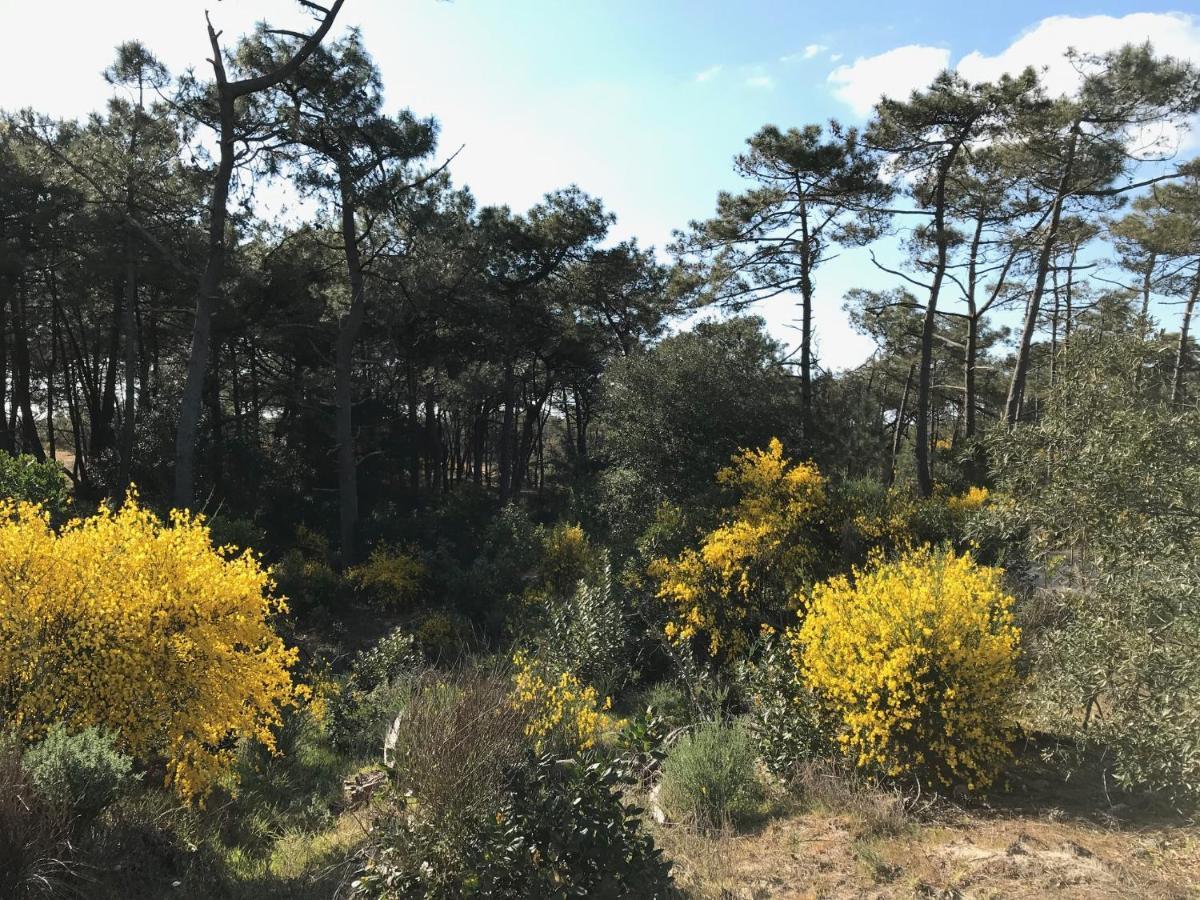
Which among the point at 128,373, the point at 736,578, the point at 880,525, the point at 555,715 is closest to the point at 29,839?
the point at 555,715

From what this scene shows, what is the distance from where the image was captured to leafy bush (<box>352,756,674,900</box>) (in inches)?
131

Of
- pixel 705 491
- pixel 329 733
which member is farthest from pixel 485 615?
pixel 329 733

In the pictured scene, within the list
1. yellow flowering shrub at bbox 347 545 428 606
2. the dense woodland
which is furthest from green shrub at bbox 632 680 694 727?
yellow flowering shrub at bbox 347 545 428 606

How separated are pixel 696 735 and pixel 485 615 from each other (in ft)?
30.1

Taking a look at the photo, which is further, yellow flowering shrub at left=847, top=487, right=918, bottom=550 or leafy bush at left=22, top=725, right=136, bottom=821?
yellow flowering shrub at left=847, top=487, right=918, bottom=550

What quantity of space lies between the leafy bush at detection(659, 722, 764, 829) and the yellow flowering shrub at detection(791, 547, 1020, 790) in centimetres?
77

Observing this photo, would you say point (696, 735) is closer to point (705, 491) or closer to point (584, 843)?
point (584, 843)

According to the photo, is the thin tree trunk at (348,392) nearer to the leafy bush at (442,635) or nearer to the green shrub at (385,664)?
the leafy bush at (442,635)

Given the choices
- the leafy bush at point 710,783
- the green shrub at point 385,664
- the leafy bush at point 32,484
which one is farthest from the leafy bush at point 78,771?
the leafy bush at point 32,484

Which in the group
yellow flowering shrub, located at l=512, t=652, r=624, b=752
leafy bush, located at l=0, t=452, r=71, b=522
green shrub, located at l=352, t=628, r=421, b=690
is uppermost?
leafy bush, located at l=0, t=452, r=71, b=522

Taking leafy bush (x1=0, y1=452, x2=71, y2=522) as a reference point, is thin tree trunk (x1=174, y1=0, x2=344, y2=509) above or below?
above

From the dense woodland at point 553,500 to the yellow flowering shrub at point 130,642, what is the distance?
0.04 metres

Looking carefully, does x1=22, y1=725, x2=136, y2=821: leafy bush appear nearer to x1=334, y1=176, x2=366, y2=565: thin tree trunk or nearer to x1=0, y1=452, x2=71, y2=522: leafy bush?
x1=0, y1=452, x2=71, y2=522: leafy bush

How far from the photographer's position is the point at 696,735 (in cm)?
557
